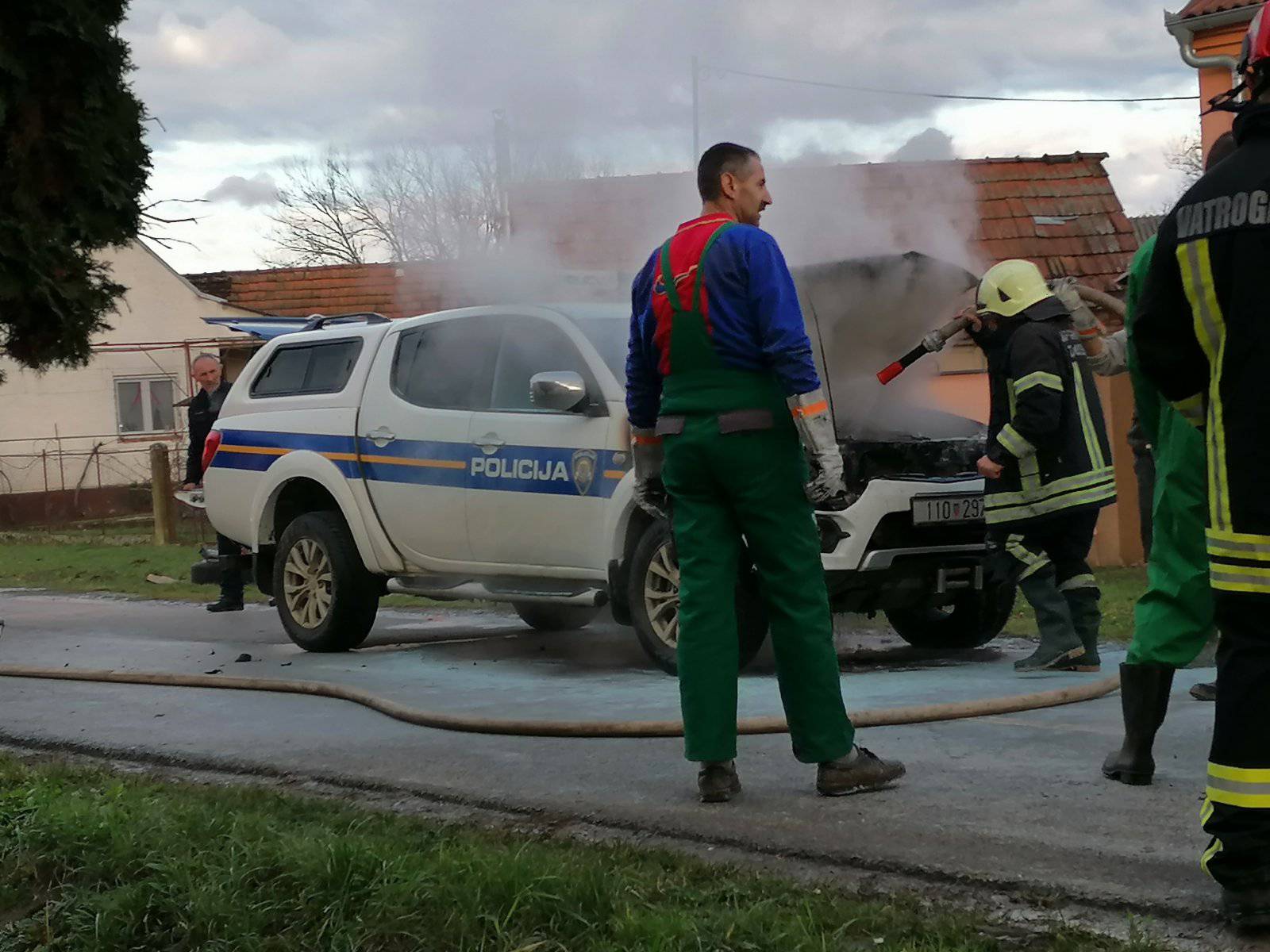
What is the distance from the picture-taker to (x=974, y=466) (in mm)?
8164

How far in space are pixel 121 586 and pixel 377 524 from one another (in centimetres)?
669

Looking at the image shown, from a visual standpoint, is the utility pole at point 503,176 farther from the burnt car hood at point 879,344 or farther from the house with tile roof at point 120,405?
the house with tile roof at point 120,405

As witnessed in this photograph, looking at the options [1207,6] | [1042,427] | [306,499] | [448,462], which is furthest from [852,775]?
[1207,6]

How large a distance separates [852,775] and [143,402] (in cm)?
3233

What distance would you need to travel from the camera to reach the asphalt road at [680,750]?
170 inches

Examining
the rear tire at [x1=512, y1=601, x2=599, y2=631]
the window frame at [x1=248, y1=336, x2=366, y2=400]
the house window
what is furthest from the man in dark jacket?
the house window

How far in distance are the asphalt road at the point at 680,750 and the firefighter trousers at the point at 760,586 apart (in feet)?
0.75

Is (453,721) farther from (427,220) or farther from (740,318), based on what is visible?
(427,220)

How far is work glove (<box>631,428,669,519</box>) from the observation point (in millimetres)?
5559

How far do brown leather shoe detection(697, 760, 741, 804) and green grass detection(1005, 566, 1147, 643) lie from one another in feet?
12.4

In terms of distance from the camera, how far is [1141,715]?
4.95 meters

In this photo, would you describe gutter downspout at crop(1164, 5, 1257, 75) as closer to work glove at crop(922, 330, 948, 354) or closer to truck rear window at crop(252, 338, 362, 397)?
truck rear window at crop(252, 338, 362, 397)

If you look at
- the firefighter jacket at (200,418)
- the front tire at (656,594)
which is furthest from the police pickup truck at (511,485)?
the firefighter jacket at (200,418)

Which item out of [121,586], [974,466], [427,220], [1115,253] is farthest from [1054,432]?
[1115,253]
